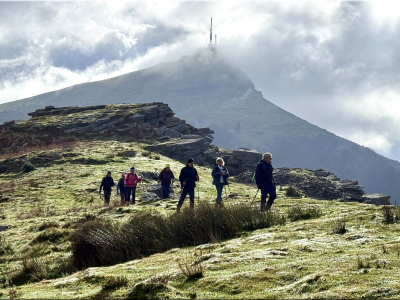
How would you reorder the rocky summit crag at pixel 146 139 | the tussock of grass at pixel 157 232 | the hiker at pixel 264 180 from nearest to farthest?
1. the tussock of grass at pixel 157 232
2. the hiker at pixel 264 180
3. the rocky summit crag at pixel 146 139

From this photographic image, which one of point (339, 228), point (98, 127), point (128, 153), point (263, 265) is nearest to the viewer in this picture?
point (263, 265)

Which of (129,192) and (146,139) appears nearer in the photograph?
(129,192)

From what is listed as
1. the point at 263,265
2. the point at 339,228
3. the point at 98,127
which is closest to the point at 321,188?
the point at 339,228

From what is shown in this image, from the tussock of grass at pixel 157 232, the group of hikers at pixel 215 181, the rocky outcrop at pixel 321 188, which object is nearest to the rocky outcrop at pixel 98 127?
the rocky outcrop at pixel 321 188

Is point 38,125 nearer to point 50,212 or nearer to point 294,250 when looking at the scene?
point 50,212

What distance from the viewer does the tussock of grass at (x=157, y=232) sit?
1027 centimetres

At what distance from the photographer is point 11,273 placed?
9.54 metres

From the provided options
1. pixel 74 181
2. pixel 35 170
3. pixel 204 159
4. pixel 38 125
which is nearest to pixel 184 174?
pixel 74 181

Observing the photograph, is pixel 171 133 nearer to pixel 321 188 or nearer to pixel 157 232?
pixel 321 188

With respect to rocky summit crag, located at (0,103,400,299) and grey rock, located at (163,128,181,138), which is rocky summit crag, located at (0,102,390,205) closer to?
grey rock, located at (163,128,181,138)

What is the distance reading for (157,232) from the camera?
11086 mm

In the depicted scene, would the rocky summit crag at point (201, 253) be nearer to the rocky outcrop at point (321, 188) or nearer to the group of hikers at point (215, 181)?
the group of hikers at point (215, 181)

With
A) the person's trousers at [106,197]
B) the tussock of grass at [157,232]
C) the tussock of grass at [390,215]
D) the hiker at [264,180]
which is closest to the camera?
the tussock of grass at [157,232]

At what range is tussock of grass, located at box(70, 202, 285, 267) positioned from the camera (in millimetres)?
10266
